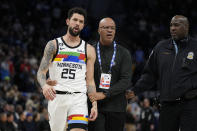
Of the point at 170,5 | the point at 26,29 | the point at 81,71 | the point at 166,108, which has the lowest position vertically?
the point at 166,108

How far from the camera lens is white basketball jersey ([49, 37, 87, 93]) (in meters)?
6.36

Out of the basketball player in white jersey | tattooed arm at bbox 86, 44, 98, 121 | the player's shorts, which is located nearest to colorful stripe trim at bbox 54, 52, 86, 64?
the basketball player in white jersey

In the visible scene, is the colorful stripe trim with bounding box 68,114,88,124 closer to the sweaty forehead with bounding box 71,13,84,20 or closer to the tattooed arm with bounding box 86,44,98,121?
the tattooed arm with bounding box 86,44,98,121

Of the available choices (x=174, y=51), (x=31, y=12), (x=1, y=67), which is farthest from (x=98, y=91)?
(x=31, y=12)

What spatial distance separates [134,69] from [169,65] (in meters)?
15.6

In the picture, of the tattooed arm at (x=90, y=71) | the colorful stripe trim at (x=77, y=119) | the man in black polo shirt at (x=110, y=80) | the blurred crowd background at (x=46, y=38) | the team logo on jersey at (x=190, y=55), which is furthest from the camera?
the blurred crowd background at (x=46, y=38)

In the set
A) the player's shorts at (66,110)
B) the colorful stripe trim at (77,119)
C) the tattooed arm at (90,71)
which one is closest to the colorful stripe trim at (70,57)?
the tattooed arm at (90,71)

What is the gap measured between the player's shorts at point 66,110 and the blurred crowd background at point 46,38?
7865 millimetres

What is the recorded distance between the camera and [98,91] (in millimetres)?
7250

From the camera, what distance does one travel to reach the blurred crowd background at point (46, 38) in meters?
16.0

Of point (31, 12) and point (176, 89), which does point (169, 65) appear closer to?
point (176, 89)

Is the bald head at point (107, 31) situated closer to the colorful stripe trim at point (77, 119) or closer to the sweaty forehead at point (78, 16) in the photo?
the sweaty forehead at point (78, 16)

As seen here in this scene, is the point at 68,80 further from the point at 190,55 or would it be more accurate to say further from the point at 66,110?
the point at 190,55

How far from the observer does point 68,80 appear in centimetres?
637
